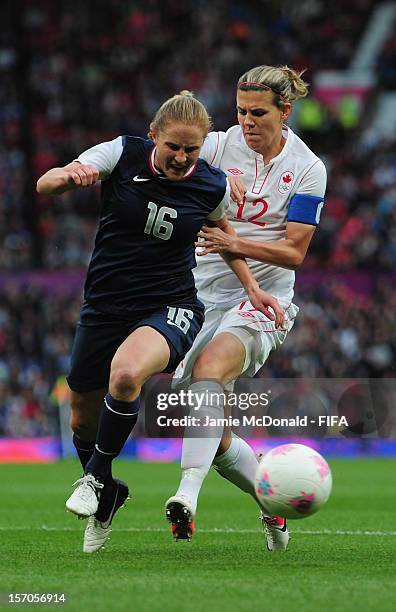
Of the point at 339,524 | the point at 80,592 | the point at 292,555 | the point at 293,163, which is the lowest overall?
the point at 339,524

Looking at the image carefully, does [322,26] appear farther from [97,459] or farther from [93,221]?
[97,459]

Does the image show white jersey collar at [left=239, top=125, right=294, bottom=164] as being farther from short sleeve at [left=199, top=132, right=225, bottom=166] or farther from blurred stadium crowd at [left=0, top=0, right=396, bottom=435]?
blurred stadium crowd at [left=0, top=0, right=396, bottom=435]

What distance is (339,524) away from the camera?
29.7 feet

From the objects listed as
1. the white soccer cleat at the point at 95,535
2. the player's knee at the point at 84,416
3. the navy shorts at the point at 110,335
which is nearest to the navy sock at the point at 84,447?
the player's knee at the point at 84,416

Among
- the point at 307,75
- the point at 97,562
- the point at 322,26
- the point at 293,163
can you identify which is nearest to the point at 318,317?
the point at 307,75

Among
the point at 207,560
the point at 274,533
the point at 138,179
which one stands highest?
the point at 138,179

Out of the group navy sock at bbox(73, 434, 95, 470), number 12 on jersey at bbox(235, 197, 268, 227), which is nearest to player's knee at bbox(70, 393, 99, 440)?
navy sock at bbox(73, 434, 95, 470)

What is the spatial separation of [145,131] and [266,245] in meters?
17.0

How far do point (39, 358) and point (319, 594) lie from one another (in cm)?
1548

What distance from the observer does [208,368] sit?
7090 mm

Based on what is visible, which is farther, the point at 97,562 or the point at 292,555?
the point at 292,555

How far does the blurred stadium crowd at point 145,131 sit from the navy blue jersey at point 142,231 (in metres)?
12.5

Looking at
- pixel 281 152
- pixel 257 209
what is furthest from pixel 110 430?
pixel 281 152

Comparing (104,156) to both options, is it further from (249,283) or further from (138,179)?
(249,283)
